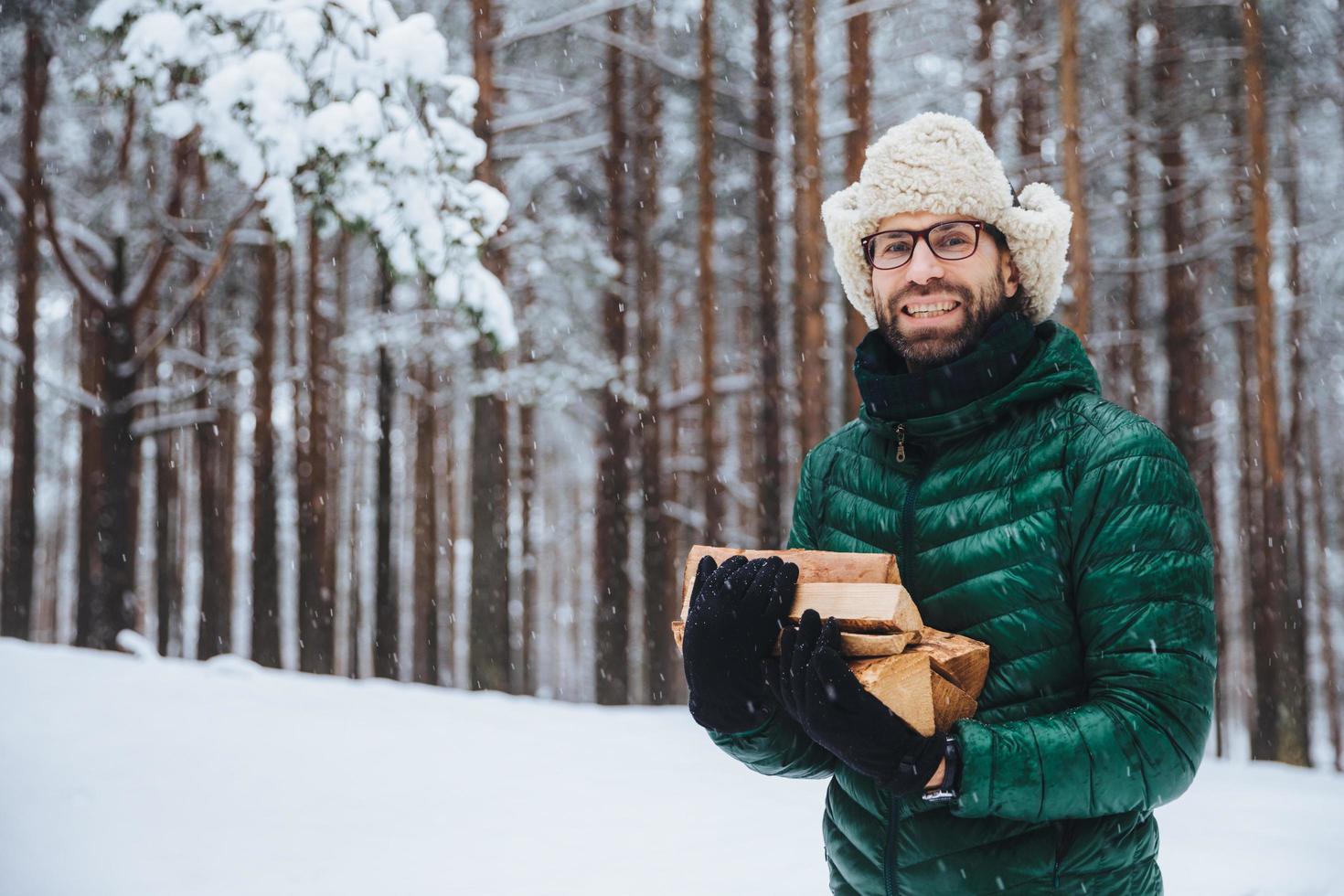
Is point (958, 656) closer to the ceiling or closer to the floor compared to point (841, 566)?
closer to the floor

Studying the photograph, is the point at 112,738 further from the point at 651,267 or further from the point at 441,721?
the point at 651,267

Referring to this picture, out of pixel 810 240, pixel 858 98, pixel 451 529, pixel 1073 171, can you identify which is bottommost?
pixel 451 529

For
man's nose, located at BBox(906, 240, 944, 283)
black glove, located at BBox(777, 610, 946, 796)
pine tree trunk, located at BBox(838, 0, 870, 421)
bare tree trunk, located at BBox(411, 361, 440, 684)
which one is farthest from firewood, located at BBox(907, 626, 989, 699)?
bare tree trunk, located at BBox(411, 361, 440, 684)

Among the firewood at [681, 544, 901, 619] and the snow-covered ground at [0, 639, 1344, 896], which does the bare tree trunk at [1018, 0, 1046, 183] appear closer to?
the snow-covered ground at [0, 639, 1344, 896]

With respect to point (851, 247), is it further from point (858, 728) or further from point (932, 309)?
point (858, 728)

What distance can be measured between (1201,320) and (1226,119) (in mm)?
2806

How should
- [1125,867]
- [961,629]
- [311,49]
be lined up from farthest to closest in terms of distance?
1. [311,49]
2. [961,629]
3. [1125,867]

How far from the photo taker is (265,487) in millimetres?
14391

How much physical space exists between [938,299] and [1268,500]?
10.8 meters

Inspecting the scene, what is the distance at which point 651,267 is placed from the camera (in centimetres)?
1471

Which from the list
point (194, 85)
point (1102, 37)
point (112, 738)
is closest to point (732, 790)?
point (112, 738)

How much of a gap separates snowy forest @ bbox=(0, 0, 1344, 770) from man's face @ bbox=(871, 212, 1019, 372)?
5612 millimetres

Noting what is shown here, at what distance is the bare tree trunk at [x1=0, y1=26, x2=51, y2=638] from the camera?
12.3 meters

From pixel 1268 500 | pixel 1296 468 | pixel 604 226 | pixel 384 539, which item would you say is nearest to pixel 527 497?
pixel 384 539
